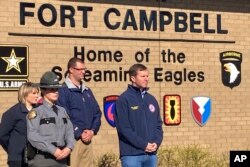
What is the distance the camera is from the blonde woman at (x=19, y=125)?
7.06 m

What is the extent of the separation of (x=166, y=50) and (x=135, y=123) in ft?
15.9

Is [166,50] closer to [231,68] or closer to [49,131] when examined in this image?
[231,68]

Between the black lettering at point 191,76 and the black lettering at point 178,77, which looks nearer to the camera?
the black lettering at point 178,77

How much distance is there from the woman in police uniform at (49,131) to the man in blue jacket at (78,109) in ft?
4.24

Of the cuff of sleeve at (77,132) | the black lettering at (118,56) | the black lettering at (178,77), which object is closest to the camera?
the cuff of sleeve at (77,132)

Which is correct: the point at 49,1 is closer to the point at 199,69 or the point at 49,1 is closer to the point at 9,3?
the point at 9,3

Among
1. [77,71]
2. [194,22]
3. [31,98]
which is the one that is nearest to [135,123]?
[77,71]

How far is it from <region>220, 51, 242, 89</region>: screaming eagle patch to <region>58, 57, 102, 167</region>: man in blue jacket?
519 centimetres

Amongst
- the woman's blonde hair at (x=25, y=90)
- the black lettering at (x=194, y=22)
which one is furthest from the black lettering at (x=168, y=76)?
the woman's blonde hair at (x=25, y=90)

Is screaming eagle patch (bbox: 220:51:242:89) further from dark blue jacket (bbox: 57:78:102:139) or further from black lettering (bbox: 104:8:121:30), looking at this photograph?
dark blue jacket (bbox: 57:78:102:139)

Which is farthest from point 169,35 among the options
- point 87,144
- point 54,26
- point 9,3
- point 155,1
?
point 87,144

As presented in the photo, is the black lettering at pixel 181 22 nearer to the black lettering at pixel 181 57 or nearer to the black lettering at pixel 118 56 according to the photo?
the black lettering at pixel 181 57

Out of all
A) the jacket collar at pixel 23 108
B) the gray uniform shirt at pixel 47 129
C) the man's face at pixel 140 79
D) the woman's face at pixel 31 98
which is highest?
the man's face at pixel 140 79

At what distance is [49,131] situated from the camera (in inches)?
239
